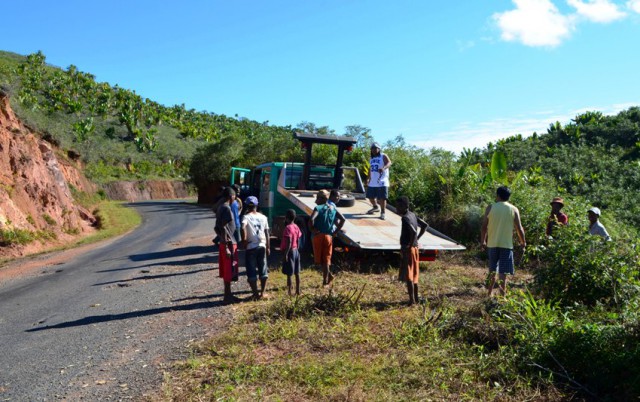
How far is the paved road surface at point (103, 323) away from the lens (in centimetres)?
525

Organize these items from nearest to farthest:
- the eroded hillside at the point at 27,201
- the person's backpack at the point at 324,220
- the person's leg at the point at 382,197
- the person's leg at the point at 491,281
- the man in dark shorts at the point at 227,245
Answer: the person's leg at the point at 491,281 < the man in dark shorts at the point at 227,245 < the person's backpack at the point at 324,220 < the person's leg at the point at 382,197 < the eroded hillside at the point at 27,201

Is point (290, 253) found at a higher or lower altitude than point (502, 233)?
lower

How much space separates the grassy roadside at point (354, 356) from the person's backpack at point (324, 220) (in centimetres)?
138

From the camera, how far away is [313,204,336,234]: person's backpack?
8.62 m

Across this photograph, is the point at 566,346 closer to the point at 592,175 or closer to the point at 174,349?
the point at 174,349

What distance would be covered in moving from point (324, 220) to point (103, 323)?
3.59 metres

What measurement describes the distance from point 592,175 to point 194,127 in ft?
186

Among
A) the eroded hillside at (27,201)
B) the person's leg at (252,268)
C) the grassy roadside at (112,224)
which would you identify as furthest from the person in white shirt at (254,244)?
Answer: the grassy roadside at (112,224)

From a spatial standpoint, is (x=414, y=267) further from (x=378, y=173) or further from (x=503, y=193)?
(x=378, y=173)

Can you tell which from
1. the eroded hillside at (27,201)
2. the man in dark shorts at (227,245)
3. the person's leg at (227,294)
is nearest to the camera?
the man in dark shorts at (227,245)

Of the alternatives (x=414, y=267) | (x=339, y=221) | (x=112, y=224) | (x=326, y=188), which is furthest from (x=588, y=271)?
(x=112, y=224)

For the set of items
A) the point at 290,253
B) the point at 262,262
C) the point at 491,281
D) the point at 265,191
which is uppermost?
the point at 265,191

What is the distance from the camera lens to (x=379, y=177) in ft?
36.6

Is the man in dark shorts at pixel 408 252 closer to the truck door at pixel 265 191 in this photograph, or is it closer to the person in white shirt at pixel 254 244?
the person in white shirt at pixel 254 244
